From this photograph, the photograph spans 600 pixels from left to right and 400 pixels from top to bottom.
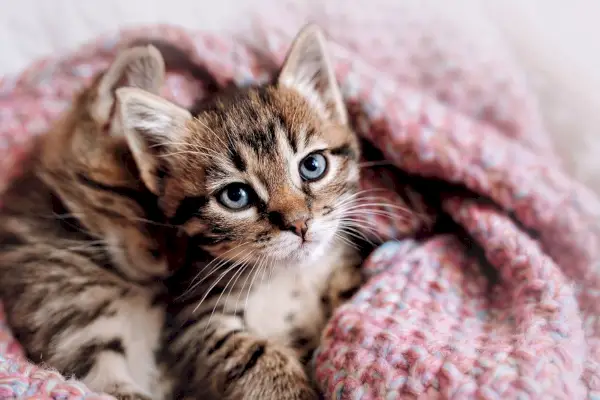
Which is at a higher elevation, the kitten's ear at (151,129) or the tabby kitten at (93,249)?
the kitten's ear at (151,129)

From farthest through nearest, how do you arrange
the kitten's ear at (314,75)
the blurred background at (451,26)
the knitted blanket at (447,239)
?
1. the blurred background at (451,26)
2. the kitten's ear at (314,75)
3. the knitted blanket at (447,239)

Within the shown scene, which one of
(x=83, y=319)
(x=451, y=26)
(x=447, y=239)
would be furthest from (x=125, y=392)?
(x=451, y=26)

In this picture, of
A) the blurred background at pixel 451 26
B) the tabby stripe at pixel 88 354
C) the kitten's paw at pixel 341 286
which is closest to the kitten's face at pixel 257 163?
the kitten's paw at pixel 341 286

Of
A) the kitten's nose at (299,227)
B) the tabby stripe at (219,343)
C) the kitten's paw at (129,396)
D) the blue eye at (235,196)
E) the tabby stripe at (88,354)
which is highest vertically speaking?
the blue eye at (235,196)

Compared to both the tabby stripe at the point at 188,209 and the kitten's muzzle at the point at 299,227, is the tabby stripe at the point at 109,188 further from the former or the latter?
the kitten's muzzle at the point at 299,227

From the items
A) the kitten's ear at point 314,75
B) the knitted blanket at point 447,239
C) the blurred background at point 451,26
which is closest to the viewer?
the knitted blanket at point 447,239

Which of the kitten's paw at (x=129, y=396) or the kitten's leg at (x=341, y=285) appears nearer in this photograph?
the kitten's paw at (x=129, y=396)

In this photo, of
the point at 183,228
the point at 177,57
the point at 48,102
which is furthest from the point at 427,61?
→ the point at 48,102
